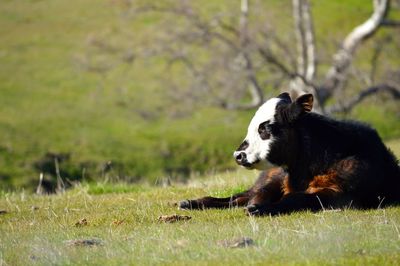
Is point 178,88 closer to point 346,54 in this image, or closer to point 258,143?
point 346,54

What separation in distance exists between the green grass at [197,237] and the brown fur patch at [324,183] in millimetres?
530

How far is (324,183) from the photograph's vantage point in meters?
9.58

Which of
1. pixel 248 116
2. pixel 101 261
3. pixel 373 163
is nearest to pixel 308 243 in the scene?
pixel 101 261

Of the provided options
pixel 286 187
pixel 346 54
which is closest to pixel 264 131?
pixel 286 187

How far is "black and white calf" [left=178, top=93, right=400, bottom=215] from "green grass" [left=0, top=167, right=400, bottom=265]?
37 cm

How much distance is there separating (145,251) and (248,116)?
31.4 meters

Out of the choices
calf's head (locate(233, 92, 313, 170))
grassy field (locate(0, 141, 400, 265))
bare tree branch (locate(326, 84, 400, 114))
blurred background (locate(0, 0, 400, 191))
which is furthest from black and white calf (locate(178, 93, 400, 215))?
bare tree branch (locate(326, 84, 400, 114))

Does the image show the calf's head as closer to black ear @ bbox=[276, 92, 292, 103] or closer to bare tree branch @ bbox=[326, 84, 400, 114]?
black ear @ bbox=[276, 92, 292, 103]

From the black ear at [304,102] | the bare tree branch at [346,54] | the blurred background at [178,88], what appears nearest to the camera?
the black ear at [304,102]

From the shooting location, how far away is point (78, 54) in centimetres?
4547

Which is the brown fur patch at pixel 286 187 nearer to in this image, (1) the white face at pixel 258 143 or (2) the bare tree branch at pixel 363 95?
(1) the white face at pixel 258 143

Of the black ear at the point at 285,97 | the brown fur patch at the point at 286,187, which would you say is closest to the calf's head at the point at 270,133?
the black ear at the point at 285,97

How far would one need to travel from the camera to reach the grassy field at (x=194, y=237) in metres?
6.94

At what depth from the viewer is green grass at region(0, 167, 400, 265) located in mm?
6930
